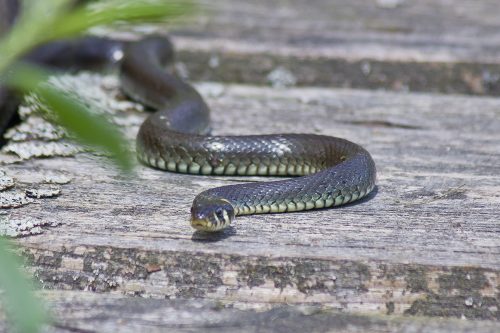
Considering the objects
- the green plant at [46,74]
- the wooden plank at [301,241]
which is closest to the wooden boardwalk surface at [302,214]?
the wooden plank at [301,241]

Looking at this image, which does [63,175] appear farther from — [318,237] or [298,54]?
[298,54]

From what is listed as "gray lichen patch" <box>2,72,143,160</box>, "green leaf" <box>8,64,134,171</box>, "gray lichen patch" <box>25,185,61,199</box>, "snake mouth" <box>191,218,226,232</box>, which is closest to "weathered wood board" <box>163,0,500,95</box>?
"gray lichen patch" <box>2,72,143,160</box>

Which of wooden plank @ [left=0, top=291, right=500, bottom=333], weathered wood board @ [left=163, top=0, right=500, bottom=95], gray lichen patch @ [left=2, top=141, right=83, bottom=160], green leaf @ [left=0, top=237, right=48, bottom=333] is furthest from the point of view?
weathered wood board @ [left=163, top=0, right=500, bottom=95]

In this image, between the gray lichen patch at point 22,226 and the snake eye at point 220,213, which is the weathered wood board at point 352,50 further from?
the gray lichen patch at point 22,226

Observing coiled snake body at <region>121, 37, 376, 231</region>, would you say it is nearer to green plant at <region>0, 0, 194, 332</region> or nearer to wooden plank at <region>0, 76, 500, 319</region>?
wooden plank at <region>0, 76, 500, 319</region>

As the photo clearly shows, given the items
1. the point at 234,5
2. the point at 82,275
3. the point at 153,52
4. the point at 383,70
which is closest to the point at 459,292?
the point at 82,275

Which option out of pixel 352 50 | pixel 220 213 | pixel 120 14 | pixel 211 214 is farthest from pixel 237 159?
pixel 120 14

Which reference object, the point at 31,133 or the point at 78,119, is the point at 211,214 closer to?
the point at 31,133
